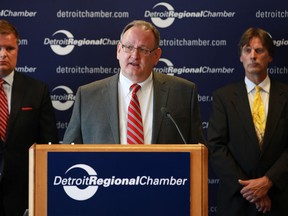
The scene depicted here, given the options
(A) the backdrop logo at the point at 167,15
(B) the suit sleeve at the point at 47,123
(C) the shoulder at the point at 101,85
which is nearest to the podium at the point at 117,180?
(C) the shoulder at the point at 101,85

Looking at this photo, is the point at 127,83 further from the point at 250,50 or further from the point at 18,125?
the point at 250,50

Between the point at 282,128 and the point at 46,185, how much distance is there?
2.58 m

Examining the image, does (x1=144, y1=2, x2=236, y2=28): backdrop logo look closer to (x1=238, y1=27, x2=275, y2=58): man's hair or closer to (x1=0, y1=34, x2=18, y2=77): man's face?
(x1=238, y1=27, x2=275, y2=58): man's hair

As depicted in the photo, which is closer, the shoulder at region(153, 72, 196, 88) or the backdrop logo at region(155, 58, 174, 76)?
the shoulder at region(153, 72, 196, 88)

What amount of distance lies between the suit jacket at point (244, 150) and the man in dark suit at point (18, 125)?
49.5 inches

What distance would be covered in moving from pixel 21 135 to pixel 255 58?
1.88 meters

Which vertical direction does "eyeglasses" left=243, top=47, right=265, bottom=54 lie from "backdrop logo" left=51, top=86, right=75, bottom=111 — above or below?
above

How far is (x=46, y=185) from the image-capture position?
90.1 inches

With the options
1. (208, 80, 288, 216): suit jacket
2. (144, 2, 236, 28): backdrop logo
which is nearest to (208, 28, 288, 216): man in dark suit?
(208, 80, 288, 216): suit jacket

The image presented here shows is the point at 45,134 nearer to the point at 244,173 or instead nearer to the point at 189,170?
the point at 244,173

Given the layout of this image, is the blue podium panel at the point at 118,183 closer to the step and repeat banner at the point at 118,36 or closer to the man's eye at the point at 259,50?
the man's eye at the point at 259,50

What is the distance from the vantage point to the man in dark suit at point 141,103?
340 cm

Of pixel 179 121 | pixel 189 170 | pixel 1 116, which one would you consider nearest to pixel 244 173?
pixel 179 121

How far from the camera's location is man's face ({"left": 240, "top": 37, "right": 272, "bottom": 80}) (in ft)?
15.3
